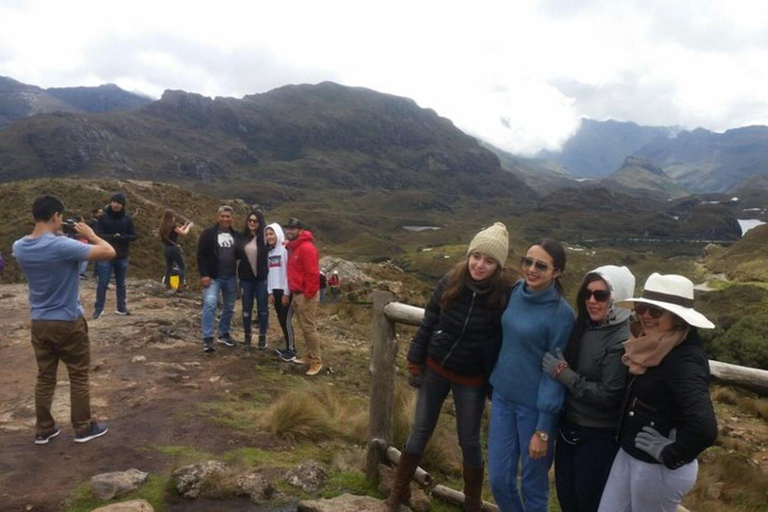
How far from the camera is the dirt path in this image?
4730 mm

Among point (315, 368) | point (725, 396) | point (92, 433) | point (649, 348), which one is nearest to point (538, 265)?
point (649, 348)

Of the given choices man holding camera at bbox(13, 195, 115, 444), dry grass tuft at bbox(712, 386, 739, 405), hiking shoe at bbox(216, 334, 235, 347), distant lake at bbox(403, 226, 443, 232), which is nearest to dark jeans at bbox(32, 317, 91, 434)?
man holding camera at bbox(13, 195, 115, 444)

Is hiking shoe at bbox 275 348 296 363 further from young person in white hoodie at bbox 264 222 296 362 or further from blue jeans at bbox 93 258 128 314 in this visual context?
blue jeans at bbox 93 258 128 314

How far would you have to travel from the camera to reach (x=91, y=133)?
596 feet

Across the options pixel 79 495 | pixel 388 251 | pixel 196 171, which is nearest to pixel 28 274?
pixel 79 495

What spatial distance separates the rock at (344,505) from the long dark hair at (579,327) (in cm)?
188

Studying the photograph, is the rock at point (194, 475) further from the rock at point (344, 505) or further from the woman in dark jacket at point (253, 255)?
the woman in dark jacket at point (253, 255)

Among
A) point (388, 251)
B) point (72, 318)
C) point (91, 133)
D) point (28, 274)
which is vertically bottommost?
point (388, 251)

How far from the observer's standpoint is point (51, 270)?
4.89 m

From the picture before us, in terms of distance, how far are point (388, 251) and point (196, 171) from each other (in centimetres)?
10142

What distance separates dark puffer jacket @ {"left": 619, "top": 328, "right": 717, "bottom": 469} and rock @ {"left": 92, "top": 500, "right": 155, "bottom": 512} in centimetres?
325

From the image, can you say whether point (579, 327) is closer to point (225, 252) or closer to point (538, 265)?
point (538, 265)

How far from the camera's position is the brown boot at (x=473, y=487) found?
13.3ft

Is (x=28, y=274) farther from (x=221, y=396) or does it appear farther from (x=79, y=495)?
(x=221, y=396)
